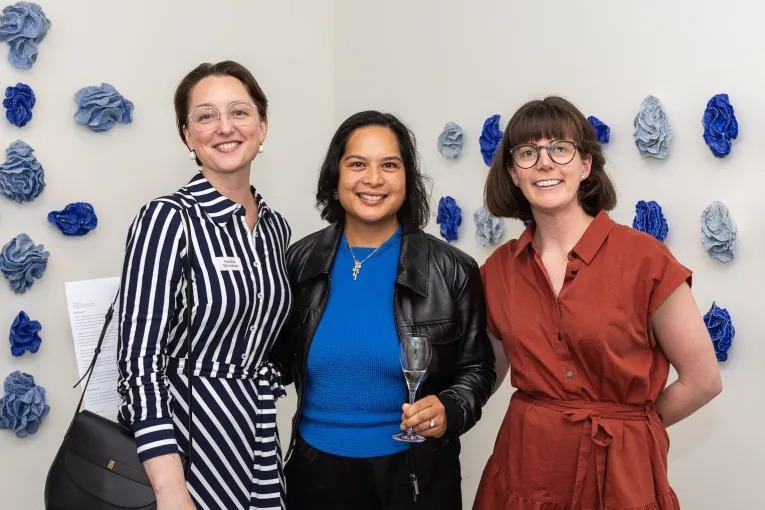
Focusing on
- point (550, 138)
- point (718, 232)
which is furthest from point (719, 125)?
point (550, 138)

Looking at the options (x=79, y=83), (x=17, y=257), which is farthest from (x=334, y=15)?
(x=17, y=257)

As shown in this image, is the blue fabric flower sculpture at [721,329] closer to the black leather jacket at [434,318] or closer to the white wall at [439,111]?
the white wall at [439,111]

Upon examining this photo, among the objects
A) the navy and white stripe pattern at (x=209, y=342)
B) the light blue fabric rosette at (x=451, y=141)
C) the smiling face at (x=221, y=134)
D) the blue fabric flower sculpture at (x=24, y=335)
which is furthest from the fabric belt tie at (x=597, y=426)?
the blue fabric flower sculpture at (x=24, y=335)

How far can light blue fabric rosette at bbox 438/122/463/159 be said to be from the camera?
3.47 meters

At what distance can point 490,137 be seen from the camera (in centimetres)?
328

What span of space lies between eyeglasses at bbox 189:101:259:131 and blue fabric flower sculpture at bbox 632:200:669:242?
58.6 inches

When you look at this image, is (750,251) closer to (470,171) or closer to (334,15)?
(470,171)

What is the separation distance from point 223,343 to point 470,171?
1.87m

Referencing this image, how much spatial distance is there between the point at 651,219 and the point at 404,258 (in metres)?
1.11

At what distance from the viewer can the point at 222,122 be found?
1976 millimetres

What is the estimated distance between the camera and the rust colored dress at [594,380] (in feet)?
6.15

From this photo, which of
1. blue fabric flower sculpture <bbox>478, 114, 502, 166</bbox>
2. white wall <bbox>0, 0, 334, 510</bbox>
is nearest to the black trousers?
white wall <bbox>0, 0, 334, 510</bbox>

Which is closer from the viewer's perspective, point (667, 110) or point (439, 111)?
point (667, 110)

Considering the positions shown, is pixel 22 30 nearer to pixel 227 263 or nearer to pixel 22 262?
pixel 22 262
